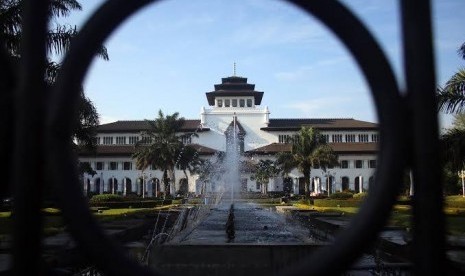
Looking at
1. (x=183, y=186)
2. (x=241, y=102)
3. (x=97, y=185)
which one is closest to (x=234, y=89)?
(x=241, y=102)

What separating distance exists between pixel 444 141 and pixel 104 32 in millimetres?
Answer: 13487

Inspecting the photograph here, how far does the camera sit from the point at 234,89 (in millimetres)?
72750

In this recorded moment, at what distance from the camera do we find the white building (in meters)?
66.9

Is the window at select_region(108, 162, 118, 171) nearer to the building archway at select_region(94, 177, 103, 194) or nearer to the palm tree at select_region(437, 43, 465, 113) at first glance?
the building archway at select_region(94, 177, 103, 194)

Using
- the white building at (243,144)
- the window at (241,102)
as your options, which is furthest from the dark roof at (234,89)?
the window at (241,102)

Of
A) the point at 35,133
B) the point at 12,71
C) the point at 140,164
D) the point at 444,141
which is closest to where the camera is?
the point at 35,133

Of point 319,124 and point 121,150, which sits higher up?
point 319,124

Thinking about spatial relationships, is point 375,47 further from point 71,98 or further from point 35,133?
point 35,133

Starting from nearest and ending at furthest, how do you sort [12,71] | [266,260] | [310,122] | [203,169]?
[12,71] → [266,260] → [203,169] → [310,122]

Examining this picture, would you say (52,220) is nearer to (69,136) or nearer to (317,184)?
(69,136)

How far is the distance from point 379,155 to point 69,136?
101cm

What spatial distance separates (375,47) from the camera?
165cm

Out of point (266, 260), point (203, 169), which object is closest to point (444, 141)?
point (266, 260)

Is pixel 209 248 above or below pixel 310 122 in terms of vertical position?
below
